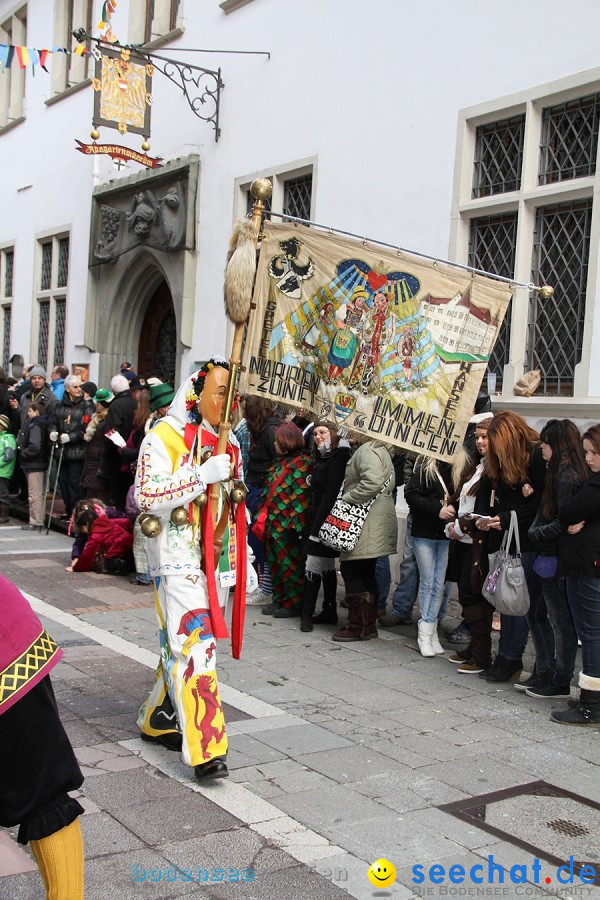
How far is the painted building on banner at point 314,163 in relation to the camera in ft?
27.1

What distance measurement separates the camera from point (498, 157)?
353 inches

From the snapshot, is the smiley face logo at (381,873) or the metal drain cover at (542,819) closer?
the smiley face logo at (381,873)

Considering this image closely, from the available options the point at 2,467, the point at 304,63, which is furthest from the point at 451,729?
Answer: the point at 2,467

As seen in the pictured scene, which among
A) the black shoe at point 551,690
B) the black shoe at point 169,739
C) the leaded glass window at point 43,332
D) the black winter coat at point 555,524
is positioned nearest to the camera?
the black shoe at point 169,739

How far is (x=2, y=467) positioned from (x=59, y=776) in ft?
38.5

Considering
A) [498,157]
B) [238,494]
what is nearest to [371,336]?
[238,494]

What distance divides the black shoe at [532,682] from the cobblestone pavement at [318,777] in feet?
0.28

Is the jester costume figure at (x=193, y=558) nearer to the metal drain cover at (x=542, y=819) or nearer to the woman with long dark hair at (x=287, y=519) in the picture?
the metal drain cover at (x=542, y=819)

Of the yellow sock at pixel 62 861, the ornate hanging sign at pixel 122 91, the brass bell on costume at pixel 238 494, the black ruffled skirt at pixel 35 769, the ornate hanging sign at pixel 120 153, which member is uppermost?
the ornate hanging sign at pixel 122 91

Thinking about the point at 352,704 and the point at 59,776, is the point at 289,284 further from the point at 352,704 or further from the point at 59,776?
the point at 59,776

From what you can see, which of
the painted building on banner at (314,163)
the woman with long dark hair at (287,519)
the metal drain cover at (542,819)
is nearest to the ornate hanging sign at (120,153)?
the painted building on banner at (314,163)

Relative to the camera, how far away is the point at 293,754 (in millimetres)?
4957

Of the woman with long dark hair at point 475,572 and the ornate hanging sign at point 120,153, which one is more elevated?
the ornate hanging sign at point 120,153

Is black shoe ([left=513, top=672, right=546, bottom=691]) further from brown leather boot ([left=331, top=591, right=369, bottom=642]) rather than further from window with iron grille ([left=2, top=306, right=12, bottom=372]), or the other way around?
window with iron grille ([left=2, top=306, right=12, bottom=372])
